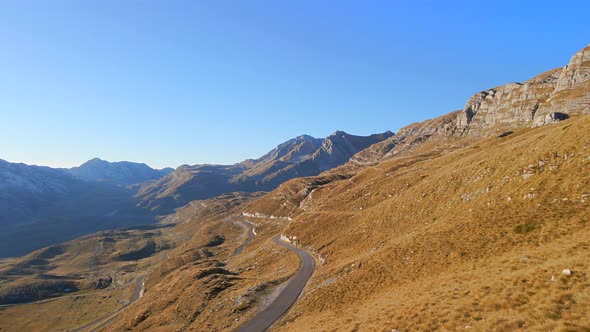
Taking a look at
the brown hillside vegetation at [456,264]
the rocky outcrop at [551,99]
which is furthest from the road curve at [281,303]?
the rocky outcrop at [551,99]

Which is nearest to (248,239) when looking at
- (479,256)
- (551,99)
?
(479,256)

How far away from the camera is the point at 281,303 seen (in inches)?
1802

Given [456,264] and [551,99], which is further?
[551,99]

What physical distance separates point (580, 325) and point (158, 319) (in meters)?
62.5

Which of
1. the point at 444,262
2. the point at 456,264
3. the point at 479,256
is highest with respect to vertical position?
the point at 479,256

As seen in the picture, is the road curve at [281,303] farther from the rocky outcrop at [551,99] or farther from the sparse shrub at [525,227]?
the rocky outcrop at [551,99]

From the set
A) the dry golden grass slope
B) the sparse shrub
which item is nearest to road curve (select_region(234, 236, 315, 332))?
the dry golden grass slope

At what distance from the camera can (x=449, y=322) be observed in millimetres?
21547

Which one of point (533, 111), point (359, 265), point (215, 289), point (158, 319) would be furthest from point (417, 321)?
point (533, 111)

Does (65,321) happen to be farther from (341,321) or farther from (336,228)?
(341,321)

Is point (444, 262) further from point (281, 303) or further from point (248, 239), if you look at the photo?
point (248, 239)

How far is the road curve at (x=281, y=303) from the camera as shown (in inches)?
1594

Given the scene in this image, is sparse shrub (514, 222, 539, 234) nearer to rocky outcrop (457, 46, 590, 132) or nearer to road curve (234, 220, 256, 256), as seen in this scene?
road curve (234, 220, 256, 256)

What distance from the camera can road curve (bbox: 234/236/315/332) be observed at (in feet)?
133
